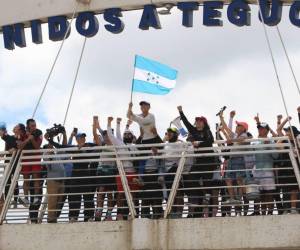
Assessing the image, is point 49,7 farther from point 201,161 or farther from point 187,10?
point 201,161

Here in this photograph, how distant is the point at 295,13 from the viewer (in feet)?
72.4

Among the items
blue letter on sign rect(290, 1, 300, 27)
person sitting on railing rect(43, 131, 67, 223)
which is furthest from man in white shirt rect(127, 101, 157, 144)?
blue letter on sign rect(290, 1, 300, 27)

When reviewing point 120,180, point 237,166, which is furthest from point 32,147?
point 237,166

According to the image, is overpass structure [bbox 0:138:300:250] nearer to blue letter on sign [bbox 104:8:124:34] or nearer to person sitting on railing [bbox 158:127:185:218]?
person sitting on railing [bbox 158:127:185:218]

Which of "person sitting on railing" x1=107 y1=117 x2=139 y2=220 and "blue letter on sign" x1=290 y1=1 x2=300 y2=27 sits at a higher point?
"blue letter on sign" x1=290 y1=1 x2=300 y2=27

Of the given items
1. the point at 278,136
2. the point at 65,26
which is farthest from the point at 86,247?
the point at 65,26

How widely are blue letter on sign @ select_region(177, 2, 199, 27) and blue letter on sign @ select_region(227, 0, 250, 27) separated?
27.6 inches

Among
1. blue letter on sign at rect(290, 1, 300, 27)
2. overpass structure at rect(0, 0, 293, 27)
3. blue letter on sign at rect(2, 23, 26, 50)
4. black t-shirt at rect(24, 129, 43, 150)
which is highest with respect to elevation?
overpass structure at rect(0, 0, 293, 27)

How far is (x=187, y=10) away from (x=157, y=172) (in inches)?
219

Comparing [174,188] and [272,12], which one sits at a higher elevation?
[272,12]

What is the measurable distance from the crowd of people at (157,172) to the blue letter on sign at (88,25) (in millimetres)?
4544

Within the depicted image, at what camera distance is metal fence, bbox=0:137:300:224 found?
56.3 feet

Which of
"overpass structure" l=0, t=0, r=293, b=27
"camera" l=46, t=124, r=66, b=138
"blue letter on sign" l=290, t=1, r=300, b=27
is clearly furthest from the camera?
"overpass structure" l=0, t=0, r=293, b=27

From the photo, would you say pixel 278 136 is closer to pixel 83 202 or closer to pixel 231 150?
pixel 231 150
